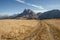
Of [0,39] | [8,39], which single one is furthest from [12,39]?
[0,39]

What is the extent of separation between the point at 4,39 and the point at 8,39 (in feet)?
2.71

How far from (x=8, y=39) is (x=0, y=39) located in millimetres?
1651

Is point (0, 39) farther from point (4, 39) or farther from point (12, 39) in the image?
point (12, 39)

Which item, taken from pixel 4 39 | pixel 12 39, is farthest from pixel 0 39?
pixel 12 39

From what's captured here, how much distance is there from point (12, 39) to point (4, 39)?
1656mm

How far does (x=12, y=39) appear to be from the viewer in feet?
83.6

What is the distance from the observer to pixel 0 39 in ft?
81.9

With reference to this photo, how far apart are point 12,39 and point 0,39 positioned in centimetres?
245

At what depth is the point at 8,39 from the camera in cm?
2553

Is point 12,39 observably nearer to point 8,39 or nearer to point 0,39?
point 8,39

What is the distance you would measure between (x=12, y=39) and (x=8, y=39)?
85 cm

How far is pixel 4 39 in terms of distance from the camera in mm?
25328
